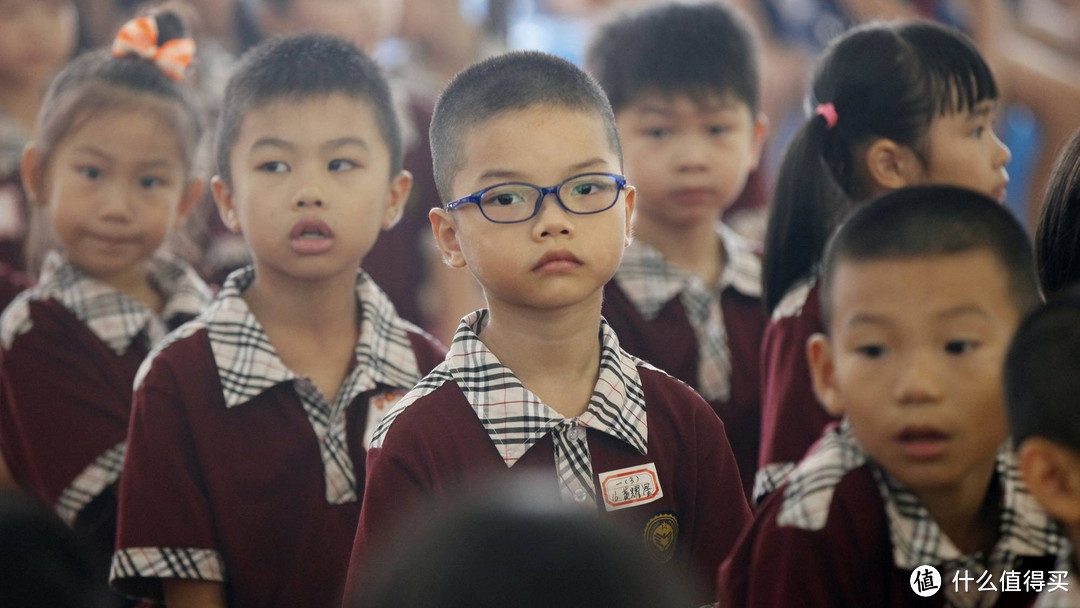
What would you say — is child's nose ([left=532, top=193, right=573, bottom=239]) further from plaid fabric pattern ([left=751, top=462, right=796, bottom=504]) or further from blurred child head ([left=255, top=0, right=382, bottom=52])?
blurred child head ([left=255, top=0, right=382, bottom=52])

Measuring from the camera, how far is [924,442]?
4.08 ft

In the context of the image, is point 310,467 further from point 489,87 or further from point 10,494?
point 10,494

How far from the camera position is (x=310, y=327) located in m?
1.80

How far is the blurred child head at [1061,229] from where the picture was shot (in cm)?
166

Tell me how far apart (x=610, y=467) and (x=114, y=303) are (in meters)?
0.94

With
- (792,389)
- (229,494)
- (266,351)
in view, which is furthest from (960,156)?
(229,494)

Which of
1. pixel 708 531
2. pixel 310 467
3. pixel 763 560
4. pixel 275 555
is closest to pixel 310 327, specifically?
pixel 310 467

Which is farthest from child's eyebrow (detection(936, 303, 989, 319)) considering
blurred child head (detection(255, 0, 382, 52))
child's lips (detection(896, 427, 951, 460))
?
blurred child head (detection(255, 0, 382, 52))

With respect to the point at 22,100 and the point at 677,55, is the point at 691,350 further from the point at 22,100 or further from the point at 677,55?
the point at 22,100

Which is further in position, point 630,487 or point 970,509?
point 630,487

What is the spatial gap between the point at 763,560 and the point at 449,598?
22.9 inches

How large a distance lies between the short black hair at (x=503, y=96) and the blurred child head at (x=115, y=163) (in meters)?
0.70

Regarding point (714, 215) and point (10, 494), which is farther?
point (714, 215)

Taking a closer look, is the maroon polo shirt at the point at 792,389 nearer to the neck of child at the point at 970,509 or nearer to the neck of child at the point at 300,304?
the neck of child at the point at 970,509
